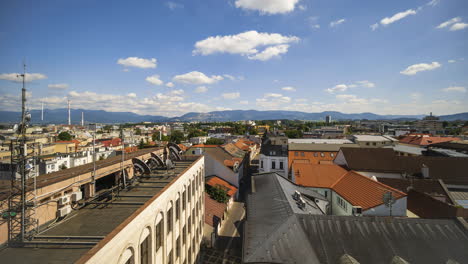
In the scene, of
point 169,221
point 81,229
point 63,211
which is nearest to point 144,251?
point 81,229

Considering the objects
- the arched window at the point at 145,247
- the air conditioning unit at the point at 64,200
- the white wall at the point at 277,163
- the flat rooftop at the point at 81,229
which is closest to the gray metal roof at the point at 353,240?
the arched window at the point at 145,247

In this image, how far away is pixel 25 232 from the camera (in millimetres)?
8805

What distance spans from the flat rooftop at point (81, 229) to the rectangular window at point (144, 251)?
5.79ft

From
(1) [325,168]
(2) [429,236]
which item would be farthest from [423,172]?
(2) [429,236]

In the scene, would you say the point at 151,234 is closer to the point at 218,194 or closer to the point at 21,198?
the point at 21,198

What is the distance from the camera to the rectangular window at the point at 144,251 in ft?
35.1

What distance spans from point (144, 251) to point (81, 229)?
3.37 metres

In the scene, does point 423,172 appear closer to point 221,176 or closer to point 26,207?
point 221,176

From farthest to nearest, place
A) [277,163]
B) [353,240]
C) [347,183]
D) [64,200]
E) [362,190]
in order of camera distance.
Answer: [277,163]
[347,183]
[362,190]
[353,240]
[64,200]

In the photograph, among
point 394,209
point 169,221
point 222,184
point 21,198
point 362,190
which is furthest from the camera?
point 222,184

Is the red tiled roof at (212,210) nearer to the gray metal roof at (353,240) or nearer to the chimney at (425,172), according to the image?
the gray metal roof at (353,240)

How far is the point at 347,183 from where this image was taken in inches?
1153

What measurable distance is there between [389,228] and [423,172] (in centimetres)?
2784

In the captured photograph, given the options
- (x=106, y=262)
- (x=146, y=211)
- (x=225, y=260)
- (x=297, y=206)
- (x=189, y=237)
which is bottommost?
(x=225, y=260)
